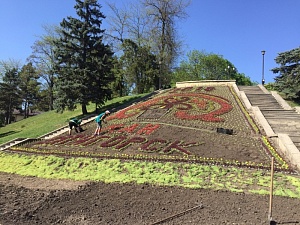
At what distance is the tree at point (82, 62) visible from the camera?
20531 millimetres

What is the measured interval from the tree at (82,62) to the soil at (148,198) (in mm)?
8335

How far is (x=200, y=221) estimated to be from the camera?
537 centimetres

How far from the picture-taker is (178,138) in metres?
12.0

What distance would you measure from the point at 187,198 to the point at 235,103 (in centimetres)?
1287

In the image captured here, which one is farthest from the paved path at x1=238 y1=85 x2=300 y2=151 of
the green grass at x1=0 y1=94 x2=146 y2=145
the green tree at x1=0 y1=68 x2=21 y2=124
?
the green tree at x1=0 y1=68 x2=21 y2=124

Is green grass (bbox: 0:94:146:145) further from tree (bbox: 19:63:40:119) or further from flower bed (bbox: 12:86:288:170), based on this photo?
tree (bbox: 19:63:40:119)

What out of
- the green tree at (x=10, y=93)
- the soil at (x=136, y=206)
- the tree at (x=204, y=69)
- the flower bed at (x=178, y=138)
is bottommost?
the soil at (x=136, y=206)

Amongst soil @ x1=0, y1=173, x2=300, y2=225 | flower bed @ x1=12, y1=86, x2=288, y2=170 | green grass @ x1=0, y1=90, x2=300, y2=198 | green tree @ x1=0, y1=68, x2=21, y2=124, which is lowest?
soil @ x1=0, y1=173, x2=300, y2=225

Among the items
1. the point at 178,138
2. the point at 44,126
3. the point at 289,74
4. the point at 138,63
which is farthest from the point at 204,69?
the point at 178,138

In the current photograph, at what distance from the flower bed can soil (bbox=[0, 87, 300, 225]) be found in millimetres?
41

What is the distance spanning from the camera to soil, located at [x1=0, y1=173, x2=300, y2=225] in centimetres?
550

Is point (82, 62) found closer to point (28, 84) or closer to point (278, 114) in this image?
point (278, 114)

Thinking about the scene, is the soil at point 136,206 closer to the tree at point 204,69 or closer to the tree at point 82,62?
the tree at point 82,62

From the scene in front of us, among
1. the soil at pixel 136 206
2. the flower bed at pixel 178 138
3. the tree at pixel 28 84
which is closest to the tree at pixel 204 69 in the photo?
the tree at pixel 28 84
